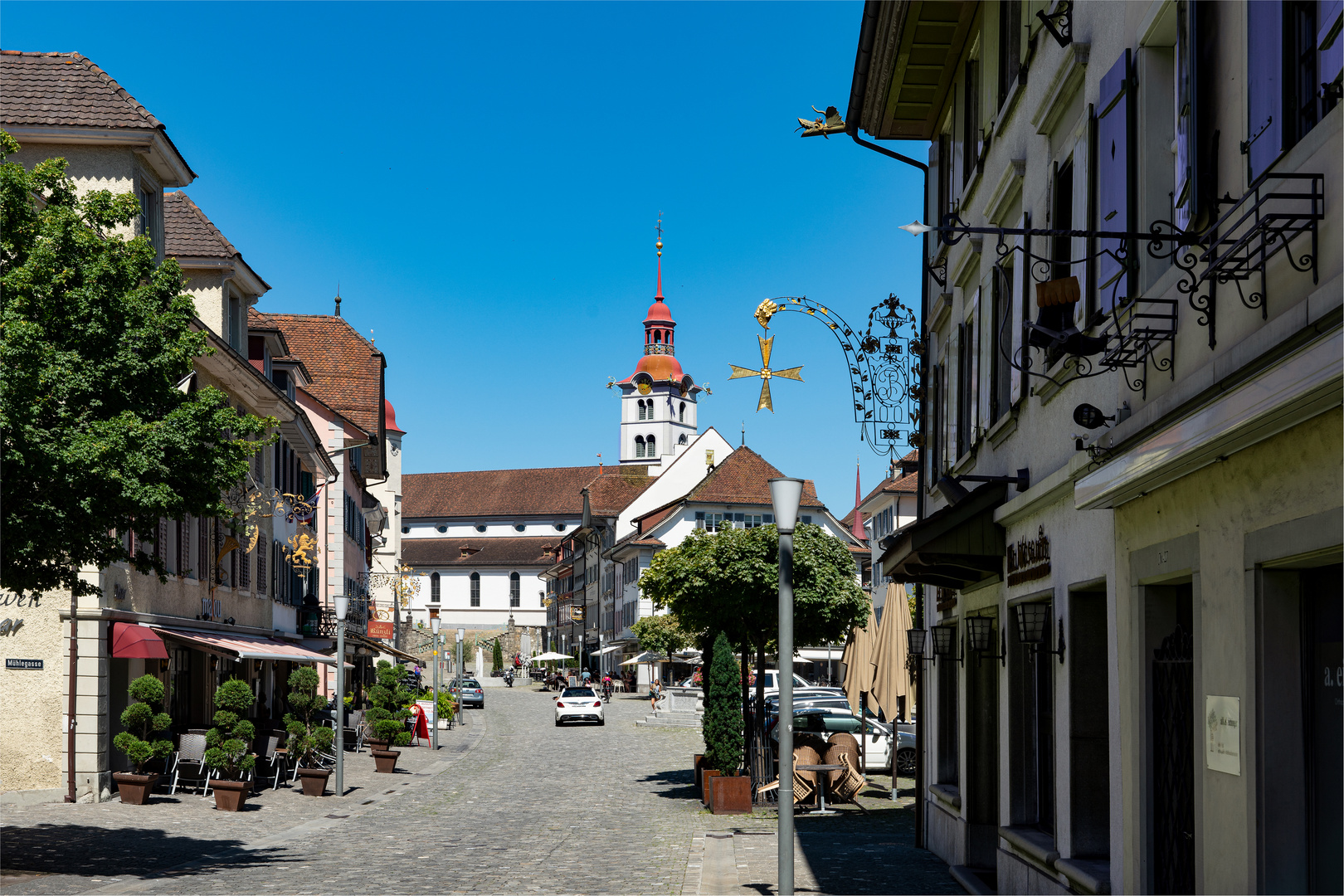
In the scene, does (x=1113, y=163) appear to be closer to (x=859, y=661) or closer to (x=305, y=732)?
(x=859, y=661)

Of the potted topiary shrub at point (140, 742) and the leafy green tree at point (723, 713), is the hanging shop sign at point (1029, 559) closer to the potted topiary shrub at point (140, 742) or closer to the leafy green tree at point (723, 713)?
the leafy green tree at point (723, 713)

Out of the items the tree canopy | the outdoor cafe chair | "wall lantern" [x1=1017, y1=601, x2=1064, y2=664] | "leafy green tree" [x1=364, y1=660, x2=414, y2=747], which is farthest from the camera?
"leafy green tree" [x1=364, y1=660, x2=414, y2=747]

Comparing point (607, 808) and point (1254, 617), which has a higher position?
point (1254, 617)

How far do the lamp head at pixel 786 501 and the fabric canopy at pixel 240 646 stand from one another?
583 inches

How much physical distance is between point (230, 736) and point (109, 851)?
6.71 meters

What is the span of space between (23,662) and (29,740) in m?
1.13

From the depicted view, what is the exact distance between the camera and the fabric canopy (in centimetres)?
2356

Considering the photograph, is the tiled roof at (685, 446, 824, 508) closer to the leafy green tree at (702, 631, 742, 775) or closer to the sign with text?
the leafy green tree at (702, 631, 742, 775)

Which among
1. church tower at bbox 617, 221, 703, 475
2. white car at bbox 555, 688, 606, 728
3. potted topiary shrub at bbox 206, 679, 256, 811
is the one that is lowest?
white car at bbox 555, 688, 606, 728

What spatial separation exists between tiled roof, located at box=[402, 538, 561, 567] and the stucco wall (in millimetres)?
135565

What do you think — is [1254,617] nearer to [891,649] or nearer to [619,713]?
[891,649]

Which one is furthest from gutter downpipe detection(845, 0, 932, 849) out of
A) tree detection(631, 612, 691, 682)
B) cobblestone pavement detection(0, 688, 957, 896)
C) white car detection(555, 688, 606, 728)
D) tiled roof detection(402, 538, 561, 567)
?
tiled roof detection(402, 538, 561, 567)

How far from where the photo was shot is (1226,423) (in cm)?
541

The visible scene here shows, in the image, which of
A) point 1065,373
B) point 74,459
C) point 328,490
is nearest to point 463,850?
point 74,459
